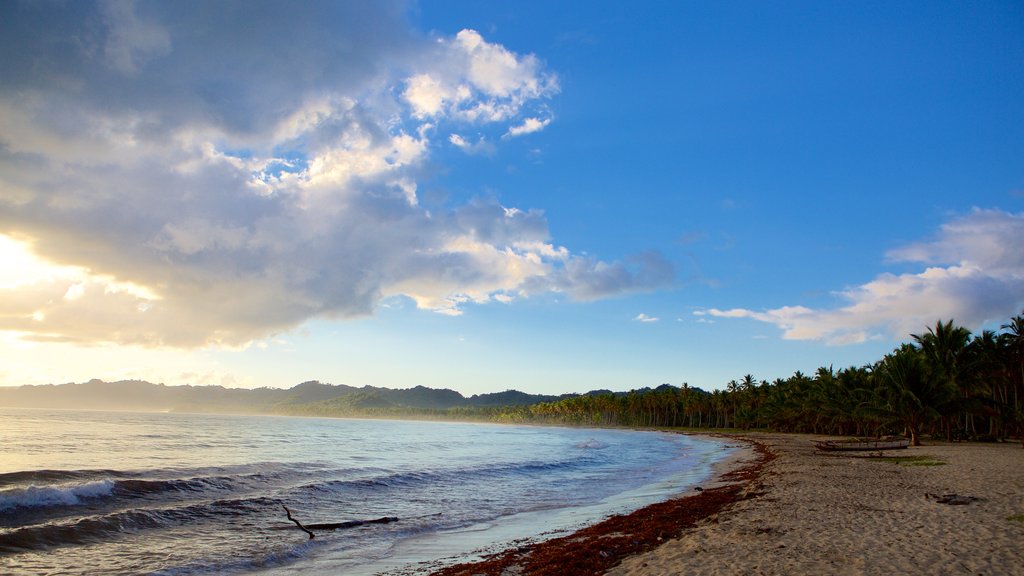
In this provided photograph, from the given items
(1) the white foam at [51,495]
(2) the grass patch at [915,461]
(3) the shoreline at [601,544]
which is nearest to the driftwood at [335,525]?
(3) the shoreline at [601,544]

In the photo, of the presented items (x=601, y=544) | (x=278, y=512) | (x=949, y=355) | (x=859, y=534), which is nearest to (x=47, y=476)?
(x=278, y=512)

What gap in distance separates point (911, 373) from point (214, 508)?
57.0 meters

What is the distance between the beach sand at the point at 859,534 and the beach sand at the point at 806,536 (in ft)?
0.08

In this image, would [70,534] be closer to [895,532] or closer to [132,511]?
[132,511]

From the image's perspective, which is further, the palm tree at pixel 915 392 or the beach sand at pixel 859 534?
the palm tree at pixel 915 392

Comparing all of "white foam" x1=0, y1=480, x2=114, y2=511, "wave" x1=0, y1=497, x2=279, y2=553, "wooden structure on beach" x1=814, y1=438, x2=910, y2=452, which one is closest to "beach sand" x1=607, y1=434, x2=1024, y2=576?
"wave" x1=0, y1=497, x2=279, y2=553

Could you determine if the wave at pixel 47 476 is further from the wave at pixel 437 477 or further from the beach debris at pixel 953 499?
the beach debris at pixel 953 499

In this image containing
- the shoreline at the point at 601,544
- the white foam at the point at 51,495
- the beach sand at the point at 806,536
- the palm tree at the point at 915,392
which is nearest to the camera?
the beach sand at the point at 806,536

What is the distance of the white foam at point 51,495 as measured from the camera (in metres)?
18.1

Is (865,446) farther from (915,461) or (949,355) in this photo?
(949,355)

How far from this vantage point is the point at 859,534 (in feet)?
38.7

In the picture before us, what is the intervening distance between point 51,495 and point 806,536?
24.0 m

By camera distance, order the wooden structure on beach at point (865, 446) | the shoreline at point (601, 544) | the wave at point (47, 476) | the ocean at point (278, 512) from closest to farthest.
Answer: the shoreline at point (601, 544) < the ocean at point (278, 512) < the wave at point (47, 476) < the wooden structure on beach at point (865, 446)

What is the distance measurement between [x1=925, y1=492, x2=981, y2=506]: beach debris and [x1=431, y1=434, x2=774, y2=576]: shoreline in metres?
5.67
